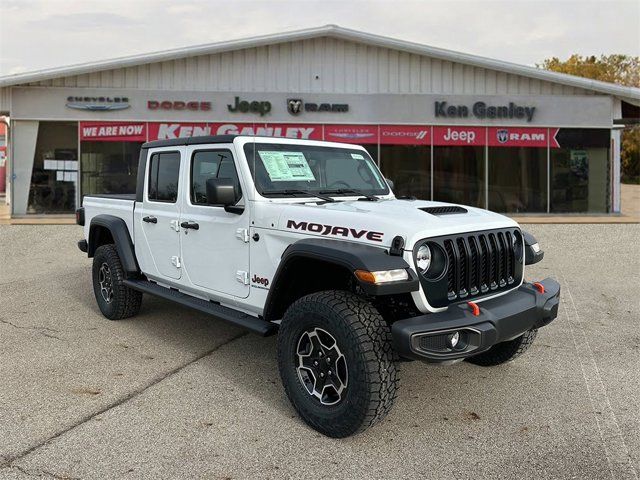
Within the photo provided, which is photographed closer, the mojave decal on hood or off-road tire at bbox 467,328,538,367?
the mojave decal on hood

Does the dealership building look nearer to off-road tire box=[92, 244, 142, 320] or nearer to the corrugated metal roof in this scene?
the corrugated metal roof

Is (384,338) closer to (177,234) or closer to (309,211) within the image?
(309,211)

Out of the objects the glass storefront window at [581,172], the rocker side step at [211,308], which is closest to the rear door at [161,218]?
the rocker side step at [211,308]

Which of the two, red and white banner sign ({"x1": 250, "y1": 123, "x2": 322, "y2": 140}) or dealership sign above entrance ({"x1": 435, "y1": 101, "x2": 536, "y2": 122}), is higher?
dealership sign above entrance ({"x1": 435, "y1": 101, "x2": 536, "y2": 122})

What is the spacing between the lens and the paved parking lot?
3.27 m

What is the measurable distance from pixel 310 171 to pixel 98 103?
1369cm

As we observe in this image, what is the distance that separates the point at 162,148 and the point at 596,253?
28.7ft

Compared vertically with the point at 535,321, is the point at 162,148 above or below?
above

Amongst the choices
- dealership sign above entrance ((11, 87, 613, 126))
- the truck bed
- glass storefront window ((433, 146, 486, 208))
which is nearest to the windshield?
the truck bed

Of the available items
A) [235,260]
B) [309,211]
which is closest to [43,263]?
[235,260]

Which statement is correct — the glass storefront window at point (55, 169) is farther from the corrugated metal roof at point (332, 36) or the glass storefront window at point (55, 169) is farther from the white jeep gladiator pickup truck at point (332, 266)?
the white jeep gladiator pickup truck at point (332, 266)

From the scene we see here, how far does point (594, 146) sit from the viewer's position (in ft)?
59.0

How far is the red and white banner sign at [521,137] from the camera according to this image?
17.9 metres

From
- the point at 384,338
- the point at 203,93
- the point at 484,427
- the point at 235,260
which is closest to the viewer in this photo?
the point at 384,338
